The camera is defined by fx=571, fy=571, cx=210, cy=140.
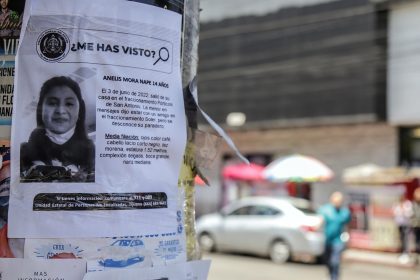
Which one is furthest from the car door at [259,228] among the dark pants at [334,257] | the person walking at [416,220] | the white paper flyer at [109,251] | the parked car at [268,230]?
the white paper flyer at [109,251]

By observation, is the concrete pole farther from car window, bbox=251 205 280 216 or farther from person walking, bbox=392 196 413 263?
person walking, bbox=392 196 413 263

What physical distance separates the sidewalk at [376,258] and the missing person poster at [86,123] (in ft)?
49.2

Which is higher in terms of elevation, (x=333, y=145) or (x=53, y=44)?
(x=333, y=145)

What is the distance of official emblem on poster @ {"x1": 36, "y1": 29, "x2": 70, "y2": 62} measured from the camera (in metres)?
1.72

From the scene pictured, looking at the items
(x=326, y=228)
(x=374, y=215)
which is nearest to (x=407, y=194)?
(x=374, y=215)

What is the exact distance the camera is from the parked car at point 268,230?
15250mm

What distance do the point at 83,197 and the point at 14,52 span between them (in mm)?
495

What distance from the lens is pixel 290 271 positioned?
14.3m

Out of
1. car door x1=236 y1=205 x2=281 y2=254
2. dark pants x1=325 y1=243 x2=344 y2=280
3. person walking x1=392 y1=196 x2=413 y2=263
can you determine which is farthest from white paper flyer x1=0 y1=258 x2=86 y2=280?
person walking x1=392 y1=196 x2=413 y2=263

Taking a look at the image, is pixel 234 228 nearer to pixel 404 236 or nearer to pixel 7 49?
pixel 404 236

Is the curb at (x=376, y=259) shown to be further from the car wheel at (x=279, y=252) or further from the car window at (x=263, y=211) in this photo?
the car window at (x=263, y=211)

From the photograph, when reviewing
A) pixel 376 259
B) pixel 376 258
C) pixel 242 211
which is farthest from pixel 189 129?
pixel 376 258

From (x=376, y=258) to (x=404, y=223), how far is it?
135cm

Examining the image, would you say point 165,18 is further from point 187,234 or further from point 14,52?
point 187,234
